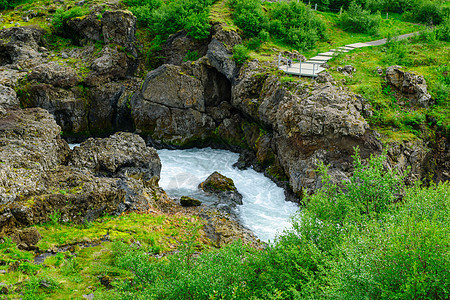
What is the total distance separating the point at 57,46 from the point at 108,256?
1378 inches

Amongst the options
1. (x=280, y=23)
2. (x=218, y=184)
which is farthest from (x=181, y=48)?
(x=218, y=184)

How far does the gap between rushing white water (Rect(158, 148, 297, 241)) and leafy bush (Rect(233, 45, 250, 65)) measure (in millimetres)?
9569

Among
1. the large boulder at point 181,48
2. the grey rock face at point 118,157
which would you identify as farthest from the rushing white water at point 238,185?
the large boulder at point 181,48

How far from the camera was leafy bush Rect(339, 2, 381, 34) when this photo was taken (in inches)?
1802

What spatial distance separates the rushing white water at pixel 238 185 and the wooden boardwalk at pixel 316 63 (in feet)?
32.7

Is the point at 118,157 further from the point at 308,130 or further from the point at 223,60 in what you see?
the point at 223,60

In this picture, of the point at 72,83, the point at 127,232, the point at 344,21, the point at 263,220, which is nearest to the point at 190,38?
the point at 72,83

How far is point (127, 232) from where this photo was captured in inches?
730

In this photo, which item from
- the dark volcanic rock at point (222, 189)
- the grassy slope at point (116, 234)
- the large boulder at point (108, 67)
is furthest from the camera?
the large boulder at point (108, 67)

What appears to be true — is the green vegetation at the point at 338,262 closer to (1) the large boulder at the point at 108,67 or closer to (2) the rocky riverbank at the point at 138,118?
(2) the rocky riverbank at the point at 138,118

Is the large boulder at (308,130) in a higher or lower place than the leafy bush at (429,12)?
lower

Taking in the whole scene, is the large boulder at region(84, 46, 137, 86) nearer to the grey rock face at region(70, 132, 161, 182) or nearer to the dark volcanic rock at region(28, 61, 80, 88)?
the dark volcanic rock at region(28, 61, 80, 88)

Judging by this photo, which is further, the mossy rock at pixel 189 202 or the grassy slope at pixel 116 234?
the mossy rock at pixel 189 202

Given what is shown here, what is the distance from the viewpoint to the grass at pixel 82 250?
13.1m
